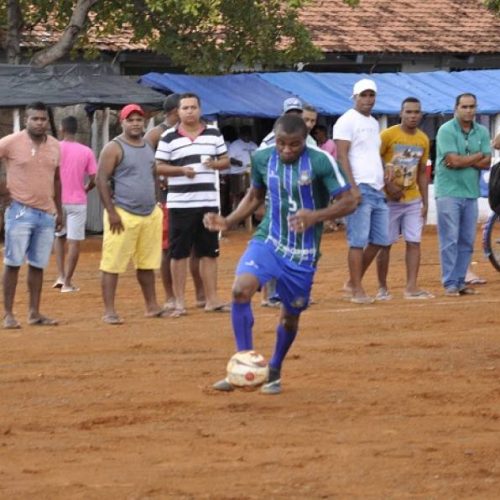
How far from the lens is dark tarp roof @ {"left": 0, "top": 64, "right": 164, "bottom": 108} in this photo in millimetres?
22562

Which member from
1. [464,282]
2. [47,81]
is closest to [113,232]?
[464,282]

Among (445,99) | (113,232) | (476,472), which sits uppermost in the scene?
(476,472)

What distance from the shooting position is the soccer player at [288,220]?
947 centimetres

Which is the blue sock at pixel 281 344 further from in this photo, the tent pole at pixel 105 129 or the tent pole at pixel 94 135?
the tent pole at pixel 94 135

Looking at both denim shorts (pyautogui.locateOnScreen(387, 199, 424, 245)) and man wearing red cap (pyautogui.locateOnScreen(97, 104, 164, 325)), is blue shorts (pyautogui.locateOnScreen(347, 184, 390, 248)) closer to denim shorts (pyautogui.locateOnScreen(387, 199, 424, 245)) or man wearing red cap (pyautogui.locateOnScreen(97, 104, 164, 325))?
denim shorts (pyautogui.locateOnScreen(387, 199, 424, 245))

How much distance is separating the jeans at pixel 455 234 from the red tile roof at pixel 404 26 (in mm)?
15184

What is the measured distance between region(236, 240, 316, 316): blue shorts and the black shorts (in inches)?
159

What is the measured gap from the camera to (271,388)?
976 cm

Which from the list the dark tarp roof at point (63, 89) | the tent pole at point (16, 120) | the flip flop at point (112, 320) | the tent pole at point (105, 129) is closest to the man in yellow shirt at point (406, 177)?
the flip flop at point (112, 320)

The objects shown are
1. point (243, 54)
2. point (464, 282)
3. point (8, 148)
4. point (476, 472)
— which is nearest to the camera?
point (476, 472)

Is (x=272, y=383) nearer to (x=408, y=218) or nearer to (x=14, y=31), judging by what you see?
(x=408, y=218)

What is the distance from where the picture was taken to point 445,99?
2770cm

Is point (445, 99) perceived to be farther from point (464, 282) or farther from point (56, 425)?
point (56, 425)

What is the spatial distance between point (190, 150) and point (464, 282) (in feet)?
11.2
